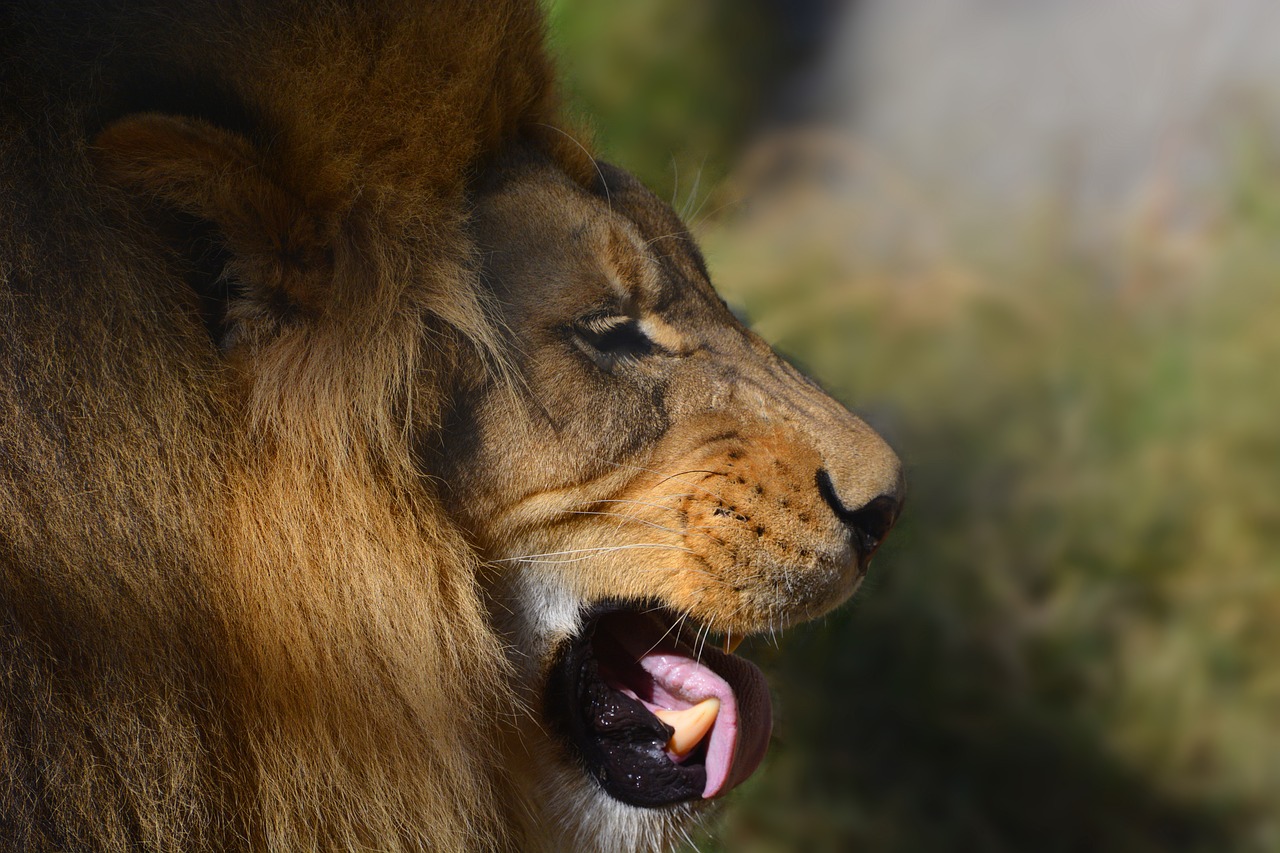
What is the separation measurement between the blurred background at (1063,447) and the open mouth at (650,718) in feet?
3.10

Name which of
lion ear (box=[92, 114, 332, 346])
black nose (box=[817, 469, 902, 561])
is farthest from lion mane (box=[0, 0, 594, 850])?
black nose (box=[817, 469, 902, 561])

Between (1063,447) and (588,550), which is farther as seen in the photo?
(1063,447)

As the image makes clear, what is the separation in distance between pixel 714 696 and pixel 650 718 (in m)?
0.10

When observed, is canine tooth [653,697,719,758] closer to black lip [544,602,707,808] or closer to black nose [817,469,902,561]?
black lip [544,602,707,808]

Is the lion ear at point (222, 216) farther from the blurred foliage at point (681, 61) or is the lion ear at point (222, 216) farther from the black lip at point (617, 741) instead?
the blurred foliage at point (681, 61)

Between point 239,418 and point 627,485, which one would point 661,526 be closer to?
point 627,485

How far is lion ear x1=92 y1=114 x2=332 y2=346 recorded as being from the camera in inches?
43.7

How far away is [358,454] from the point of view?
4.08 ft

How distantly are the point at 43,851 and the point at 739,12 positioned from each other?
10.8 feet

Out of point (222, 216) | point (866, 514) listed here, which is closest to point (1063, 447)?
point (866, 514)

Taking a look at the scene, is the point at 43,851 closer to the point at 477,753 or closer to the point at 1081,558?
the point at 477,753

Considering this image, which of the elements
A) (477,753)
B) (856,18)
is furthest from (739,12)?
(477,753)

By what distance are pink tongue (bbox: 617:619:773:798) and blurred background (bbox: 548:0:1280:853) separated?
33.8 inches

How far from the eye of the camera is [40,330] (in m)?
1.13
